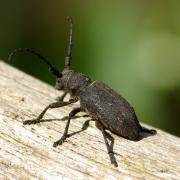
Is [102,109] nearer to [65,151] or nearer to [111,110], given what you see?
[111,110]

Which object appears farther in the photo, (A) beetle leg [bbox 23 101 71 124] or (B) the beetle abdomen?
(B) the beetle abdomen

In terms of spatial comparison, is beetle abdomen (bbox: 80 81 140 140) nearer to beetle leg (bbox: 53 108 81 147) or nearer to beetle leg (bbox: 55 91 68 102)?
beetle leg (bbox: 53 108 81 147)

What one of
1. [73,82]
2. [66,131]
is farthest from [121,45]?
[66,131]

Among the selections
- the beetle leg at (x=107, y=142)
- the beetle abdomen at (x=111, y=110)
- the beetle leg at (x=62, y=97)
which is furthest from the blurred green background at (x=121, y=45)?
the beetle leg at (x=107, y=142)

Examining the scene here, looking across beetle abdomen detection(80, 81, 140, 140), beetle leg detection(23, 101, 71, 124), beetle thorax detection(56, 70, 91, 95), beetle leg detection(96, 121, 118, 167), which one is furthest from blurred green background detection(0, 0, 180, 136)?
beetle leg detection(96, 121, 118, 167)

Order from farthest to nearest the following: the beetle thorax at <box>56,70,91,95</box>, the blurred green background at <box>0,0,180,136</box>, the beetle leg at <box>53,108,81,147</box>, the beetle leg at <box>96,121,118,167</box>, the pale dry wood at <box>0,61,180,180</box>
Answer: the blurred green background at <box>0,0,180,136</box> → the beetle thorax at <box>56,70,91,95</box> → the beetle leg at <box>53,108,81,147</box> → the beetle leg at <box>96,121,118,167</box> → the pale dry wood at <box>0,61,180,180</box>

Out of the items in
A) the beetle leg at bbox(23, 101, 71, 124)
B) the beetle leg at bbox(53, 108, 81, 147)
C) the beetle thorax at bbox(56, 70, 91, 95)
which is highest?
the beetle thorax at bbox(56, 70, 91, 95)

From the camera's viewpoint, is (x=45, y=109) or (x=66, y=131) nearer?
(x=66, y=131)
